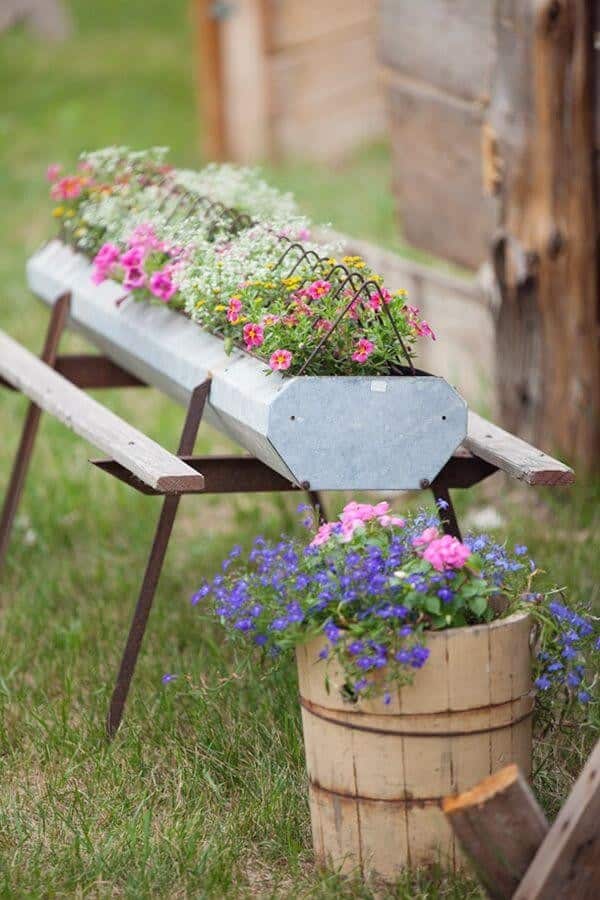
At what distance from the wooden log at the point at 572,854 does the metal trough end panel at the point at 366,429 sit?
782mm

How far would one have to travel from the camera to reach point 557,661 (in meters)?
3.06

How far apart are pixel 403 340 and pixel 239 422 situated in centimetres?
41

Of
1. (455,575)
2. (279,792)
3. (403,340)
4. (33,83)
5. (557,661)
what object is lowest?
(33,83)

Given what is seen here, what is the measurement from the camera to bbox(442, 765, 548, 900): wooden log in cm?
264

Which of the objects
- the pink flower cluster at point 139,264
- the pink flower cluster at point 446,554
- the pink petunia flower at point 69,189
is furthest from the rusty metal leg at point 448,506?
the pink petunia flower at point 69,189

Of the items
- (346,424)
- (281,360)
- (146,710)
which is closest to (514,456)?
(346,424)

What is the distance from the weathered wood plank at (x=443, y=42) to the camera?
537cm

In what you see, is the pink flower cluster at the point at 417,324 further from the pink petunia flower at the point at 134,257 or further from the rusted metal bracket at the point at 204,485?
the pink petunia flower at the point at 134,257

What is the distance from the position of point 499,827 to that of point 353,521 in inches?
27.2

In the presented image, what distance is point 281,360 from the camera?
312 cm

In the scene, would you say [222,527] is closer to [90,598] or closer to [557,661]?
[90,598]

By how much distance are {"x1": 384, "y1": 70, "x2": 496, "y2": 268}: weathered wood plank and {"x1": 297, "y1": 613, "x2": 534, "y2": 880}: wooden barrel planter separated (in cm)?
281

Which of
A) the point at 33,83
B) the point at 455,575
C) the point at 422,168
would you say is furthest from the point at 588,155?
the point at 33,83

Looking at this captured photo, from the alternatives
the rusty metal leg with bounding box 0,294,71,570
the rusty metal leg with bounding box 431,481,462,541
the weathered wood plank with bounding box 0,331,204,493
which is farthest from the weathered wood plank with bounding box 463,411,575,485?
the rusty metal leg with bounding box 0,294,71,570
